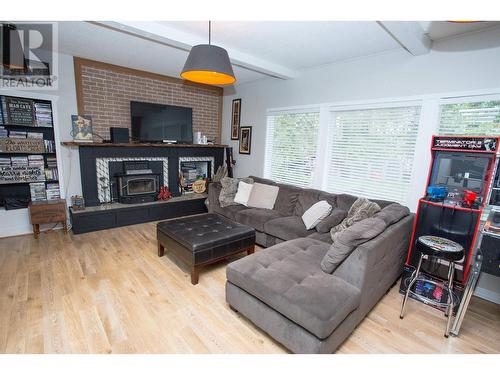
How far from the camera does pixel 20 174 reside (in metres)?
3.42

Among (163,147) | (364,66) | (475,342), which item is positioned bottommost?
(475,342)

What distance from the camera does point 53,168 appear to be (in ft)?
12.1

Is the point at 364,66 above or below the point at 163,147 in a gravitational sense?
above

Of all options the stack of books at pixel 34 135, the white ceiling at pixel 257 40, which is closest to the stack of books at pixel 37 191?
the stack of books at pixel 34 135

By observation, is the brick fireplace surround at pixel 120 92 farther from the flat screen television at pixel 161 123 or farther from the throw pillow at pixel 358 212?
the throw pillow at pixel 358 212

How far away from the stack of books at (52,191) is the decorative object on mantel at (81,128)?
2.51 feet

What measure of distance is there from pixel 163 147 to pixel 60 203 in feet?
5.99

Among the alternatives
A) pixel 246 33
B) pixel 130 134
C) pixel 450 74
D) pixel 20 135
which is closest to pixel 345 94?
A: pixel 450 74

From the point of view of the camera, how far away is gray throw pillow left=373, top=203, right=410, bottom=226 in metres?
2.27

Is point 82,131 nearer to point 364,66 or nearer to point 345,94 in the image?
point 345,94

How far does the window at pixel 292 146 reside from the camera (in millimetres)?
3963

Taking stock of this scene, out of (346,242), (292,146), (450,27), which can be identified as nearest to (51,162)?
(292,146)

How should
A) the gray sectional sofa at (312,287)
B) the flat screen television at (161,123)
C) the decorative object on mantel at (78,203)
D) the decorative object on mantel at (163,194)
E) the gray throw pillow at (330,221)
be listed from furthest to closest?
the decorative object on mantel at (163,194)
the flat screen television at (161,123)
the decorative object on mantel at (78,203)
the gray throw pillow at (330,221)
the gray sectional sofa at (312,287)
